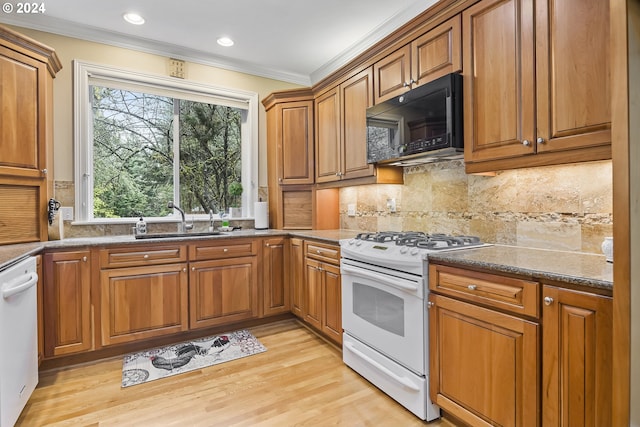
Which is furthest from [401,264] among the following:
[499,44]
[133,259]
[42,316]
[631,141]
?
[42,316]

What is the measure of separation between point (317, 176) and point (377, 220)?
0.81 meters

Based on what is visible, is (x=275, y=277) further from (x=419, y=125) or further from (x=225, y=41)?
(x=225, y=41)

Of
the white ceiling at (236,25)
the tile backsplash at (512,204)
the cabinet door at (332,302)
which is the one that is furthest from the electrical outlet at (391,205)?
the white ceiling at (236,25)

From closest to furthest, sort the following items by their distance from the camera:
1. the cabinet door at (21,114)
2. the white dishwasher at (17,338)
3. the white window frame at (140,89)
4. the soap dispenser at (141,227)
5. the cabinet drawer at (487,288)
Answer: the cabinet drawer at (487,288)
the white dishwasher at (17,338)
the cabinet door at (21,114)
the white window frame at (140,89)
the soap dispenser at (141,227)

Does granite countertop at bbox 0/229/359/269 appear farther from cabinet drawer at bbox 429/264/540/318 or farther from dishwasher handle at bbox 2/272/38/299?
cabinet drawer at bbox 429/264/540/318

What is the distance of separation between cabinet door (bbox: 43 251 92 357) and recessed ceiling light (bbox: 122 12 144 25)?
1.96m

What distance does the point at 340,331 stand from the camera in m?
2.63

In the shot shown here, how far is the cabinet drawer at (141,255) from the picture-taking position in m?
2.61

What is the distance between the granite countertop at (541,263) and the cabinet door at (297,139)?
208 cm

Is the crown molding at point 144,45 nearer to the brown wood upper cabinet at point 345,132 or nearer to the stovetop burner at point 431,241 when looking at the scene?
the brown wood upper cabinet at point 345,132

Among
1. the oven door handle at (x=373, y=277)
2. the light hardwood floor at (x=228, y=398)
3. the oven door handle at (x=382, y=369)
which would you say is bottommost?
the light hardwood floor at (x=228, y=398)

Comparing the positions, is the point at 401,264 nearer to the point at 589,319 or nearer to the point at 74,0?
the point at 589,319

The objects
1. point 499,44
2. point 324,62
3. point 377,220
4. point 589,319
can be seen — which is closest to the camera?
point 589,319

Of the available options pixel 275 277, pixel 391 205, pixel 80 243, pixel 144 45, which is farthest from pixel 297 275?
pixel 144 45
